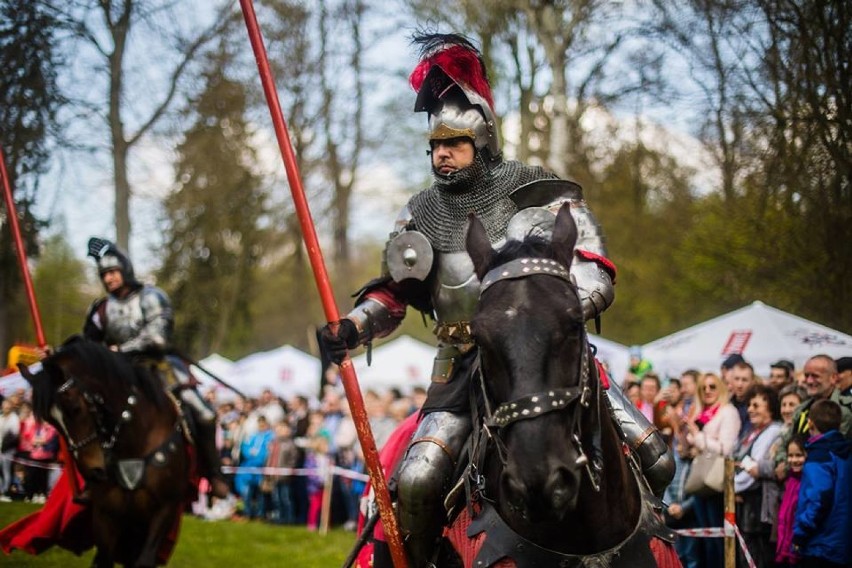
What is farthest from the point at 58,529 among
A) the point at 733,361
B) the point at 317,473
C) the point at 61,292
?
the point at 61,292

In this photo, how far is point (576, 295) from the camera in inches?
124

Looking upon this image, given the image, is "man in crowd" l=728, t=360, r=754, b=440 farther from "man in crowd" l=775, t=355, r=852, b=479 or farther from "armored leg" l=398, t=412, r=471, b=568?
"armored leg" l=398, t=412, r=471, b=568

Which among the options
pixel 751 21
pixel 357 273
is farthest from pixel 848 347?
pixel 357 273

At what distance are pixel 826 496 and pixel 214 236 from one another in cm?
2598

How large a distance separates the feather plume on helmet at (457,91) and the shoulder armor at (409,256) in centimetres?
53

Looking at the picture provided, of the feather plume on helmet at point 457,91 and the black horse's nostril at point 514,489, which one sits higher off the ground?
the feather plume on helmet at point 457,91

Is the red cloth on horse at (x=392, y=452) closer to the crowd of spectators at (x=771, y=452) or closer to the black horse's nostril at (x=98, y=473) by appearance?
the crowd of spectators at (x=771, y=452)

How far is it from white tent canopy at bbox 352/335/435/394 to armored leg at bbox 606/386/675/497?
14869 mm

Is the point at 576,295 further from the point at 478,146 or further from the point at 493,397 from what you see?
the point at 478,146

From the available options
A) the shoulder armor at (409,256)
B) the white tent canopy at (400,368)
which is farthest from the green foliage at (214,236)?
the shoulder armor at (409,256)

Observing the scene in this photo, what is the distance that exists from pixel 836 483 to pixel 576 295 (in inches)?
157

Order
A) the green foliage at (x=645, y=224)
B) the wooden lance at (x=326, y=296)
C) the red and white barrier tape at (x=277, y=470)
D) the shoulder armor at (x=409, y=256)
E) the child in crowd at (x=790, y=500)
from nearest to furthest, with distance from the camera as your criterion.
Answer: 1. the wooden lance at (x=326, y=296)
2. the shoulder armor at (x=409, y=256)
3. the child in crowd at (x=790, y=500)
4. the red and white barrier tape at (x=277, y=470)
5. the green foliage at (x=645, y=224)

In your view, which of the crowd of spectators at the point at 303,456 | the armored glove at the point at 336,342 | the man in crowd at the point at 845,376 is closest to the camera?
the armored glove at the point at 336,342

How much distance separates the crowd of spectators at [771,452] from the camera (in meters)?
6.26
